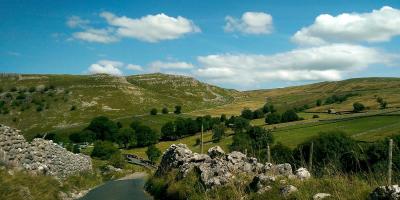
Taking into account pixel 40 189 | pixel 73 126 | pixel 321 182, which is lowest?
pixel 73 126

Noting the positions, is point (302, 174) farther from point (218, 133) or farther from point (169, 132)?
point (169, 132)

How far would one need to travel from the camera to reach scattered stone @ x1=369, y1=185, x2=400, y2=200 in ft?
31.7

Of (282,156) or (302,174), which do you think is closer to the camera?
(302,174)

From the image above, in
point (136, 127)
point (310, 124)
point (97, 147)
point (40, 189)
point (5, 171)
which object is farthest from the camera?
point (136, 127)

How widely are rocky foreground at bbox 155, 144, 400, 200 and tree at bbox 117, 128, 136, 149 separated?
133 metres

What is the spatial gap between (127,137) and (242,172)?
144545 millimetres

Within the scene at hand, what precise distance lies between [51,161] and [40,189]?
13383mm

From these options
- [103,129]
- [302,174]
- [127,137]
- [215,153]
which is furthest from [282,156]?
[103,129]

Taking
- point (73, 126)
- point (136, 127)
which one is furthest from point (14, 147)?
point (73, 126)

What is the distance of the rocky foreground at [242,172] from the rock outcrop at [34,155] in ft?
26.3

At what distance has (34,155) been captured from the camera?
27.5 metres

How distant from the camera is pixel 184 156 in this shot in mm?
28125

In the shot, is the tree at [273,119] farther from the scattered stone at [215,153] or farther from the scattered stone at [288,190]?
the scattered stone at [288,190]

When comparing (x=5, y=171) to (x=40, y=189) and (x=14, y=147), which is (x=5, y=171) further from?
(x=14, y=147)
